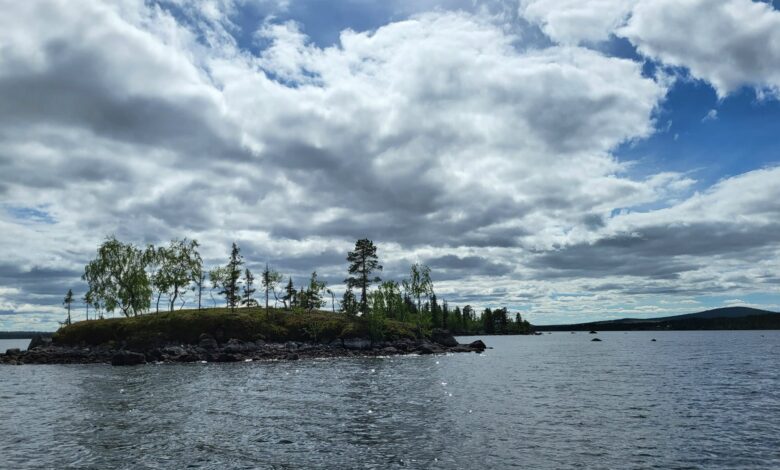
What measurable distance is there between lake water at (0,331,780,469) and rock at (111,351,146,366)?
→ 26.4m

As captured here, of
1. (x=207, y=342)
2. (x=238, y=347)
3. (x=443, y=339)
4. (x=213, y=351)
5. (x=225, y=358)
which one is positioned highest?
(x=207, y=342)

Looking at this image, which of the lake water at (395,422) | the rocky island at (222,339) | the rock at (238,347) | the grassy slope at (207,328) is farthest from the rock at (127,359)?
the lake water at (395,422)

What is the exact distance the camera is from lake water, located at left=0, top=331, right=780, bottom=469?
25.3 metres

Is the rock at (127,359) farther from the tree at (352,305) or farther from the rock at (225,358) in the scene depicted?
the tree at (352,305)

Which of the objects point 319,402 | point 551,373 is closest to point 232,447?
point 319,402

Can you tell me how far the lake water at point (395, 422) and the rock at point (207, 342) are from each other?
43.9m

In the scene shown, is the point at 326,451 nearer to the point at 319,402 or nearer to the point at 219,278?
the point at 319,402

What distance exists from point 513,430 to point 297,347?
8563 centimetres

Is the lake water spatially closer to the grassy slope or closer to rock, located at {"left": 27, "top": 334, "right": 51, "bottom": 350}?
the grassy slope

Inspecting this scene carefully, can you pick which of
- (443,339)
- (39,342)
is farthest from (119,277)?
(443,339)

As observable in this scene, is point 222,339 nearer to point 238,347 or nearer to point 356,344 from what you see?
point 238,347

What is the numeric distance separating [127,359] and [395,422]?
7172 cm

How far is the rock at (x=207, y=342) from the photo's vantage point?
104875 mm

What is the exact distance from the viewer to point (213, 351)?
332 feet
